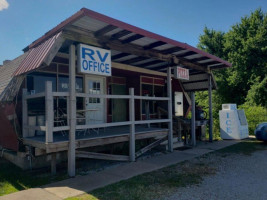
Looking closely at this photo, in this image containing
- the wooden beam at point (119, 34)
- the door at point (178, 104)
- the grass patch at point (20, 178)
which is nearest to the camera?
the grass patch at point (20, 178)

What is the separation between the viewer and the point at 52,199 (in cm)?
380

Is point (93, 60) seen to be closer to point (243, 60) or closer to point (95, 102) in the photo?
point (95, 102)

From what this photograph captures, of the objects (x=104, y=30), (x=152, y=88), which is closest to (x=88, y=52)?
(x=104, y=30)

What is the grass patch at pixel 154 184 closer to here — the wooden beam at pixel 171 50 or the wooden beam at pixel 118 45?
the wooden beam at pixel 118 45

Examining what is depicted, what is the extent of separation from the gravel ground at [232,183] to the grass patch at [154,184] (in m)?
0.23

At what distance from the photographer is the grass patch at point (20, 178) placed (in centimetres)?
458

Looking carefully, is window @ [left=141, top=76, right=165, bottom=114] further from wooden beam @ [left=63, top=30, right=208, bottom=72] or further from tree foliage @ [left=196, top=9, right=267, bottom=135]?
tree foliage @ [left=196, top=9, right=267, bottom=135]

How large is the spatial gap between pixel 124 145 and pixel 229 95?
19.8m

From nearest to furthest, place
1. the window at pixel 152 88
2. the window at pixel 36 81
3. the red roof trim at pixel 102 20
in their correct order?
the red roof trim at pixel 102 20 < the window at pixel 36 81 < the window at pixel 152 88

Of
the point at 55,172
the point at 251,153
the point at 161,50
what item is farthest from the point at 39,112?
the point at 251,153

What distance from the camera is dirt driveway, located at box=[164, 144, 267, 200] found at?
3.89 metres

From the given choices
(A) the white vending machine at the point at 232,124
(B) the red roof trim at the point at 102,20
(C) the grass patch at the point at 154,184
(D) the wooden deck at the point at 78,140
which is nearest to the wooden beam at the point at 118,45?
(B) the red roof trim at the point at 102,20

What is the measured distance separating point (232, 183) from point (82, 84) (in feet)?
19.0

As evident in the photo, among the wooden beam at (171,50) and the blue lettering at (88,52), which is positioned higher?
the wooden beam at (171,50)
